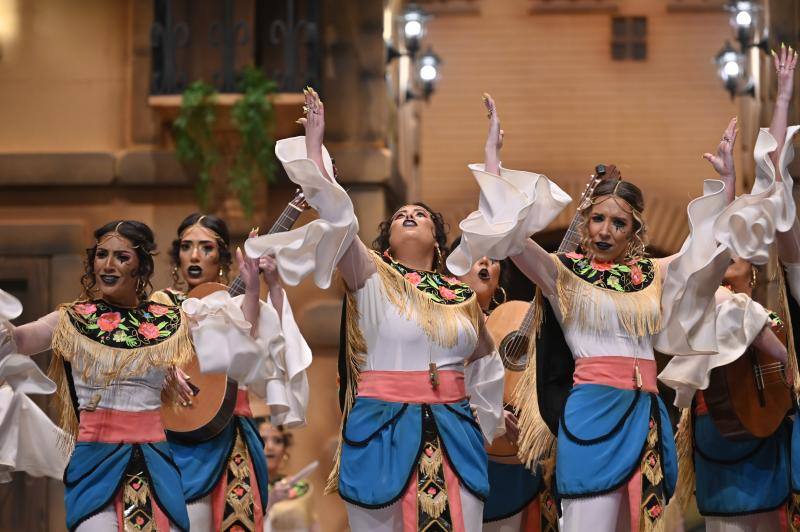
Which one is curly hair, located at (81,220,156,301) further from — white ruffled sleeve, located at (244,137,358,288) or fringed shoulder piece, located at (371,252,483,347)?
fringed shoulder piece, located at (371,252,483,347)

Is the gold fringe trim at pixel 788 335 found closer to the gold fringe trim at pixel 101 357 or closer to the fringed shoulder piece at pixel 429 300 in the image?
the fringed shoulder piece at pixel 429 300

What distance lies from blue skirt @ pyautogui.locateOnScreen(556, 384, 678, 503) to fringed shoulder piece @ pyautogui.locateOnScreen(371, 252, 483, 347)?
0.46 meters

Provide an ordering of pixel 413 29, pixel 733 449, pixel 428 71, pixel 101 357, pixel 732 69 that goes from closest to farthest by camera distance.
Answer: pixel 101 357 → pixel 733 449 → pixel 413 29 → pixel 732 69 → pixel 428 71

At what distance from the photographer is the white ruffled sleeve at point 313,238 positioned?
4.48 meters

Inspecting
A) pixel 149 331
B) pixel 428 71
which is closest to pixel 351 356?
pixel 149 331

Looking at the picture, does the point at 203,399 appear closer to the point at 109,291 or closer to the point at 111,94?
the point at 109,291

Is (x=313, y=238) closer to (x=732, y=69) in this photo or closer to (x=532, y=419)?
(x=532, y=419)

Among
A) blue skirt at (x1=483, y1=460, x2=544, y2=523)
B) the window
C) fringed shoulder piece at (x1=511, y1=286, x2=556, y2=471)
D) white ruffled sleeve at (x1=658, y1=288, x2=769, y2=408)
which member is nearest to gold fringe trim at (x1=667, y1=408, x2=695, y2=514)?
white ruffled sleeve at (x1=658, y1=288, x2=769, y2=408)

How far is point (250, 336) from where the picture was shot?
15.3 ft

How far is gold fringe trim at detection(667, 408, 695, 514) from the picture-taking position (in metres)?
5.85

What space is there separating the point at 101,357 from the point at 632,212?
1.90 metres

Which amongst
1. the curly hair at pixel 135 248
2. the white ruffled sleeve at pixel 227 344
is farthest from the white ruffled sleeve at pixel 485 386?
the curly hair at pixel 135 248

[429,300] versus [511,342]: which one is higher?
[429,300]

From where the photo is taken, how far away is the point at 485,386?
202 inches
